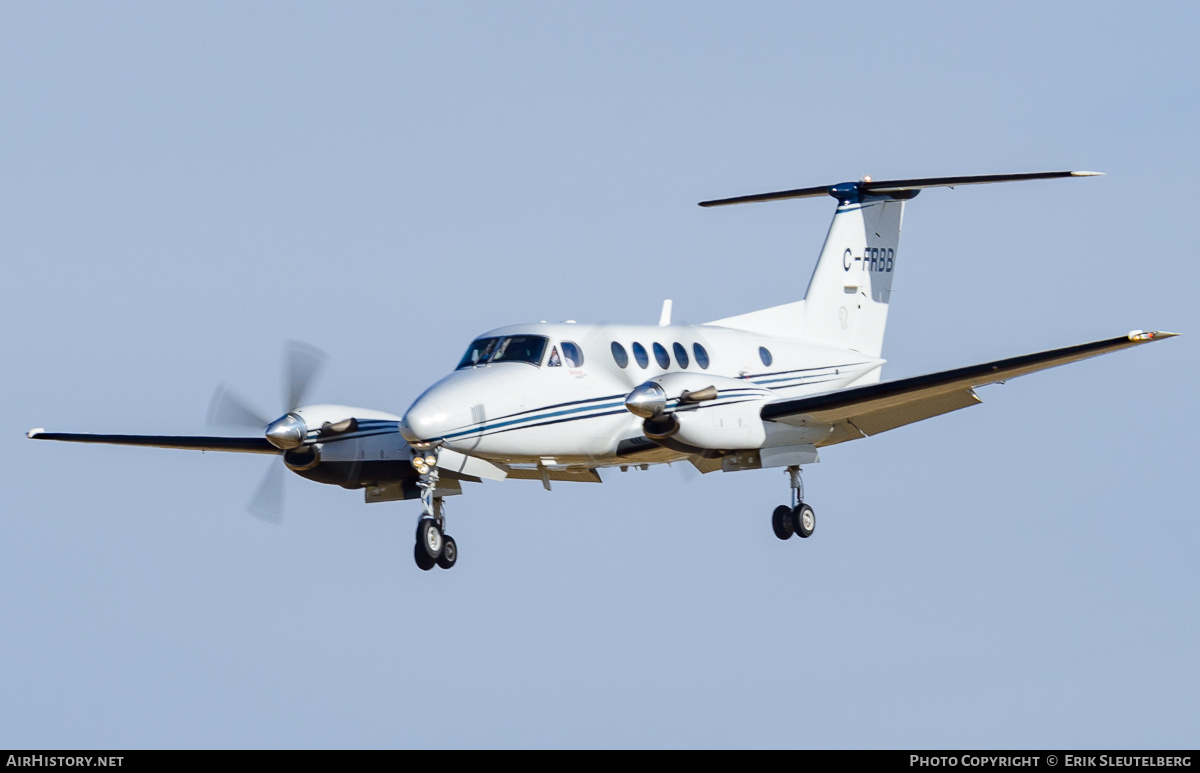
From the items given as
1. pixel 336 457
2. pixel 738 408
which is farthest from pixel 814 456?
pixel 336 457

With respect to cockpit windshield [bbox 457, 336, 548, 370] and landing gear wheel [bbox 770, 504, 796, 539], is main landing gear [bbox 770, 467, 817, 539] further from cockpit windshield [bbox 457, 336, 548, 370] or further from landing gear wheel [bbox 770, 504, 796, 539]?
cockpit windshield [bbox 457, 336, 548, 370]

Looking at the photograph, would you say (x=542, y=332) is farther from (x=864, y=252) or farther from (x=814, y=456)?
(x=864, y=252)

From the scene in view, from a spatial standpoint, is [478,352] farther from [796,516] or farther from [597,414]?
[796,516]

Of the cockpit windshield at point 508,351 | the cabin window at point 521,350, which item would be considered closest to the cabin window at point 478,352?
the cockpit windshield at point 508,351

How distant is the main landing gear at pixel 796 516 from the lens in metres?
20.2

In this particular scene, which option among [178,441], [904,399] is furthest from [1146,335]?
[178,441]

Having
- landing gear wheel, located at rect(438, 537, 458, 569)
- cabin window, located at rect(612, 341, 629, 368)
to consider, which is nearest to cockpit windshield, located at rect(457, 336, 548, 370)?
cabin window, located at rect(612, 341, 629, 368)

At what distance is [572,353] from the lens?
18.0m

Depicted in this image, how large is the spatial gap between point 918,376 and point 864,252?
5.82 metres

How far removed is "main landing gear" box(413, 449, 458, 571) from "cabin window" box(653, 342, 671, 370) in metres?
3.15

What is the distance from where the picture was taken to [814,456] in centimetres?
1967

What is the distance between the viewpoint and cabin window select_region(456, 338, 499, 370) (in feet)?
59.3
